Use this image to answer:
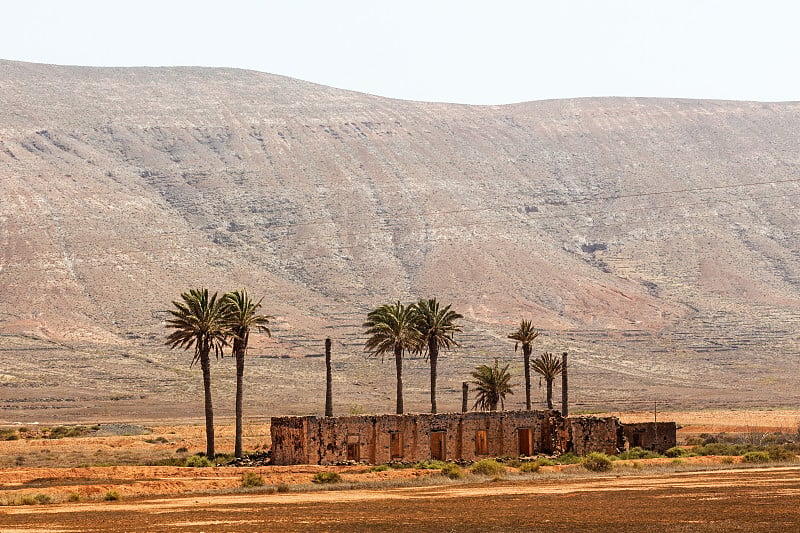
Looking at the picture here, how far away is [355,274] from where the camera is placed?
548ft

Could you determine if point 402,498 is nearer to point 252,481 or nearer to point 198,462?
point 252,481

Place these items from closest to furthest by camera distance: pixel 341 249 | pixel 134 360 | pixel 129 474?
pixel 129 474
pixel 134 360
pixel 341 249

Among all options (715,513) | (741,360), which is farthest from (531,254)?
(715,513)

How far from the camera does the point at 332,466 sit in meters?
54.2

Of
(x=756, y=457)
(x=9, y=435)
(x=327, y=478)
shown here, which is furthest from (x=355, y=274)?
(x=327, y=478)

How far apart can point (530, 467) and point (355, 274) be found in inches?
4519

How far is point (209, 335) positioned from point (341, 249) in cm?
11444

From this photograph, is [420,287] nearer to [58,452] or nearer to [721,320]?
[721,320]

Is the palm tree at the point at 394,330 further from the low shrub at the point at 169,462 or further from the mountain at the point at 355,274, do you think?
the mountain at the point at 355,274

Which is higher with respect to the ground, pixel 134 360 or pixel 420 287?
pixel 420 287

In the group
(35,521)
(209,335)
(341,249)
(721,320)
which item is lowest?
(35,521)

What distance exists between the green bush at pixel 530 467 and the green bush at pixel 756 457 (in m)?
9.48

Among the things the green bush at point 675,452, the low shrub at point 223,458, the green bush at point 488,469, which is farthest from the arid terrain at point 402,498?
the green bush at point 675,452

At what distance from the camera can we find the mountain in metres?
125
